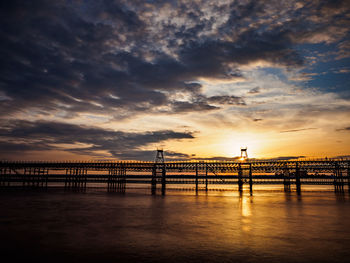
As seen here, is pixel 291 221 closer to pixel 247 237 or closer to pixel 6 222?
pixel 247 237

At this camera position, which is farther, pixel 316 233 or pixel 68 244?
pixel 316 233

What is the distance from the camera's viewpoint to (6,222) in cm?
1304

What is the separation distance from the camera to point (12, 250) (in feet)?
26.4

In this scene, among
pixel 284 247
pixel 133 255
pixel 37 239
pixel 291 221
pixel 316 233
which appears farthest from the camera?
pixel 291 221

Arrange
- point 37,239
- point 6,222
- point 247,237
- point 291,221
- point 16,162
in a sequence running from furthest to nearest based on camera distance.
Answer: point 16,162, point 291,221, point 6,222, point 247,237, point 37,239

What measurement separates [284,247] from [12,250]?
31.9ft

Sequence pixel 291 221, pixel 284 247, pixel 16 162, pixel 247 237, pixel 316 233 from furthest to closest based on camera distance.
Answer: pixel 16 162
pixel 291 221
pixel 316 233
pixel 247 237
pixel 284 247

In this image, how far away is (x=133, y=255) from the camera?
7.69 m

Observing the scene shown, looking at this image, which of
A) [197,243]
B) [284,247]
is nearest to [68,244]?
[197,243]

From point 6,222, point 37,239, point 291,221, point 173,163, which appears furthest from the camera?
point 173,163

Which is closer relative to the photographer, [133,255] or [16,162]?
[133,255]

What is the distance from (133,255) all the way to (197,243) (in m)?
2.75

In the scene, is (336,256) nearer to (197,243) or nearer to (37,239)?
(197,243)

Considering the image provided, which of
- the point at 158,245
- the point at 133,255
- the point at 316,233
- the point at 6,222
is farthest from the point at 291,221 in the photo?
the point at 6,222
